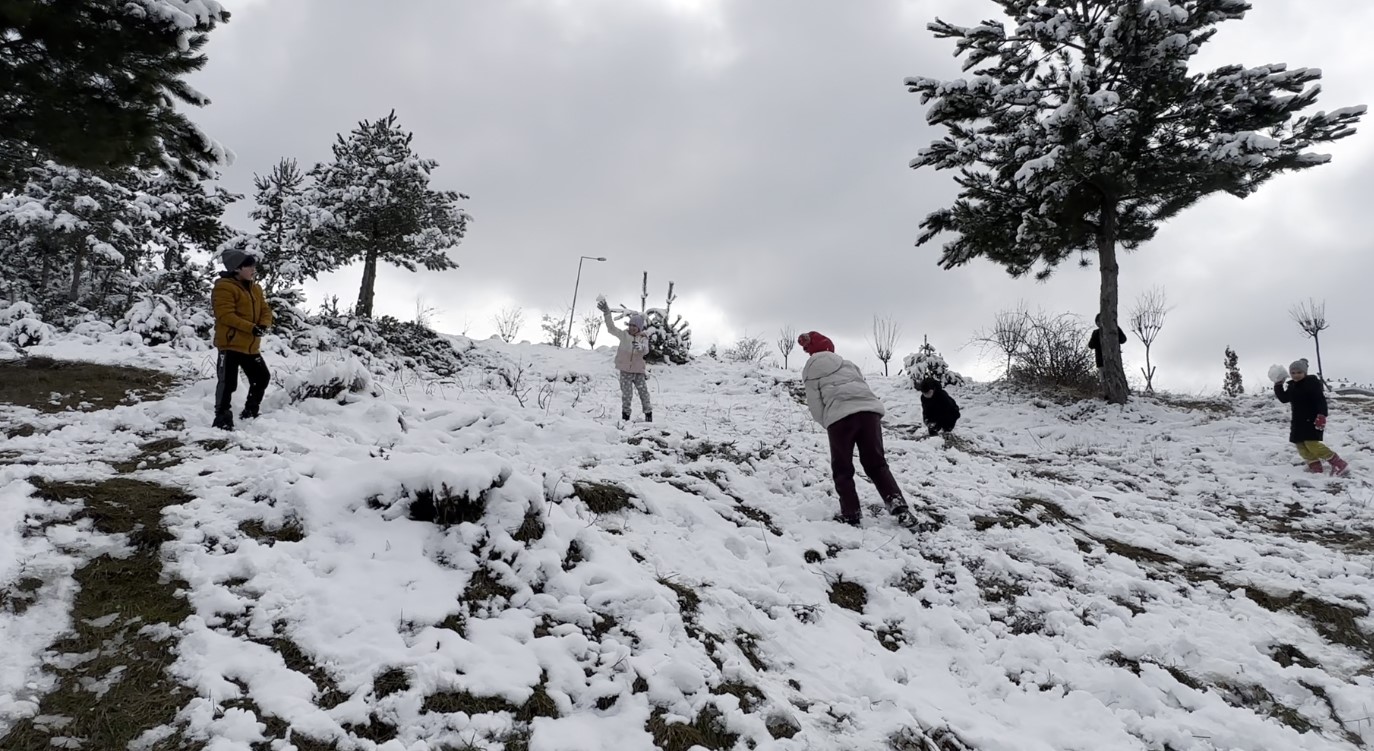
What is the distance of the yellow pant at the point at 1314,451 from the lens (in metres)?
8.21

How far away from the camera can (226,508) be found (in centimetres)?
399

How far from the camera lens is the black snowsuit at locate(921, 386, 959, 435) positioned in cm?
974

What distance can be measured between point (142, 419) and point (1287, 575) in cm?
1012

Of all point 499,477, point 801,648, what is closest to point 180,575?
point 499,477

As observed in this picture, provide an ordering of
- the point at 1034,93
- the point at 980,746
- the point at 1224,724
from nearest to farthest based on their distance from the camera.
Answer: the point at 980,746, the point at 1224,724, the point at 1034,93

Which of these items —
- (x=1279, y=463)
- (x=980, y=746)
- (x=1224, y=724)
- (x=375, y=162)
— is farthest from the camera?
(x=375, y=162)

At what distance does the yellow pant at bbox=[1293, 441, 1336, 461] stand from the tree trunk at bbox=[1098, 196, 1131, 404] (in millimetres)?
3569

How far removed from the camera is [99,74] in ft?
17.2

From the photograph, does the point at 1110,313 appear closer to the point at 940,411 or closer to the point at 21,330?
the point at 940,411

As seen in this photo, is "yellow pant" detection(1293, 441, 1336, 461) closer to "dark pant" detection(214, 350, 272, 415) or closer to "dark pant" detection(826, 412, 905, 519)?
"dark pant" detection(826, 412, 905, 519)

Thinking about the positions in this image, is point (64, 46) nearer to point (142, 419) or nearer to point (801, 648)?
point (142, 419)

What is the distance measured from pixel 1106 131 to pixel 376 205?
18.0 m

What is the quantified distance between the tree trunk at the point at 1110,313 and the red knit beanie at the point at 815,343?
8847mm

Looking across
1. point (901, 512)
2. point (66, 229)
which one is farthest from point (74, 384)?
point (66, 229)
